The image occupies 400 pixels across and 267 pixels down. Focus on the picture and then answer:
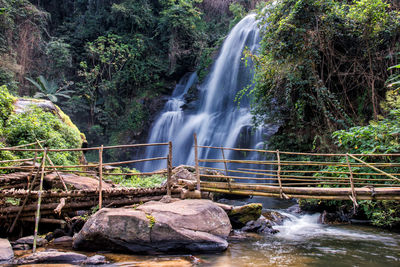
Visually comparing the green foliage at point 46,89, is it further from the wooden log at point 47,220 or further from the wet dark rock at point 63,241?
the wet dark rock at point 63,241

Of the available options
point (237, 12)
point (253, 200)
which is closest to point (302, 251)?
point (253, 200)

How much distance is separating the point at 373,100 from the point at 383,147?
85.4 inches

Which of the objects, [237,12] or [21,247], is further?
[237,12]

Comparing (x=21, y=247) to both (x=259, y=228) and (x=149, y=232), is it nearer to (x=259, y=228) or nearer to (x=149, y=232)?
(x=149, y=232)

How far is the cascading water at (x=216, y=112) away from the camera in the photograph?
13.6 metres

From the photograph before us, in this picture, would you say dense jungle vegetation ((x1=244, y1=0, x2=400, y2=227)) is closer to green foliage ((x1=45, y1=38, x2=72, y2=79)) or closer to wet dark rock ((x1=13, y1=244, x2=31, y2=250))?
wet dark rock ((x1=13, y1=244, x2=31, y2=250))

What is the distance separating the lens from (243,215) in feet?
20.1

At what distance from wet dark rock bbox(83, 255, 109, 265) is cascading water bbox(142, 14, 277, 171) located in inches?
360

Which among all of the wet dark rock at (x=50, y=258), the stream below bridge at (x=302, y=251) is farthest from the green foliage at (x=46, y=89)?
the stream below bridge at (x=302, y=251)

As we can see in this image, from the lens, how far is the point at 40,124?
8336 millimetres

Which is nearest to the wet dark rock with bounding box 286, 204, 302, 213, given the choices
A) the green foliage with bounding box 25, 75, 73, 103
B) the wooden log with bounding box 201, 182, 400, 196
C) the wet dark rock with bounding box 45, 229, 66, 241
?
the wooden log with bounding box 201, 182, 400, 196

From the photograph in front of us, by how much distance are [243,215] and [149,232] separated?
2744mm

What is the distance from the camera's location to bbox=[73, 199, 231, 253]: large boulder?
401cm

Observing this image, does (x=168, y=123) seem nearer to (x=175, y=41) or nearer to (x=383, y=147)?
(x=175, y=41)
